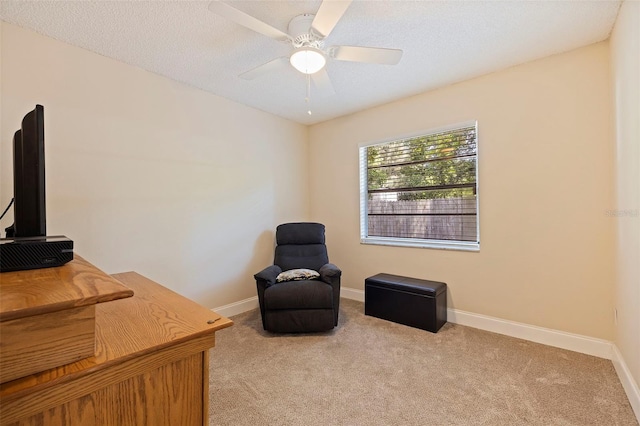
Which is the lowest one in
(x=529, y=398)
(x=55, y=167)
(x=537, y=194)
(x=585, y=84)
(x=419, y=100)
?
(x=529, y=398)

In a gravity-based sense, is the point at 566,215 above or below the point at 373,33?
below

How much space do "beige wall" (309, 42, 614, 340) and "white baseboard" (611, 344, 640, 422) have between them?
186 mm

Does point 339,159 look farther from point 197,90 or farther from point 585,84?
point 585,84

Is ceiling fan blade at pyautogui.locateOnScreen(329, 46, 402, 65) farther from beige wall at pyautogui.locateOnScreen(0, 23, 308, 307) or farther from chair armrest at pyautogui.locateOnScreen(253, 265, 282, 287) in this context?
chair armrest at pyautogui.locateOnScreen(253, 265, 282, 287)

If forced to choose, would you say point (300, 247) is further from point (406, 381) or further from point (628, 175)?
point (628, 175)

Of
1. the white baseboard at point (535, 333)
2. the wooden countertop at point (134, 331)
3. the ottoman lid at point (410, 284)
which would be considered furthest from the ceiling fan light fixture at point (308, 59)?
the white baseboard at point (535, 333)

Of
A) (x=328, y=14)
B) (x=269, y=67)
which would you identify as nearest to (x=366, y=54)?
(x=328, y=14)

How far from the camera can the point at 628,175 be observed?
1791mm

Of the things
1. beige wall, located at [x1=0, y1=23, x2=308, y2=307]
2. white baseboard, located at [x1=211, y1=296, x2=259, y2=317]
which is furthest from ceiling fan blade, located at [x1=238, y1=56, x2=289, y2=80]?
white baseboard, located at [x1=211, y1=296, x2=259, y2=317]

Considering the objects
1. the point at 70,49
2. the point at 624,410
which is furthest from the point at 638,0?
the point at 70,49

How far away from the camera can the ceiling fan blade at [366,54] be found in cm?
188

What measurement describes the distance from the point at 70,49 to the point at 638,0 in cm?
371

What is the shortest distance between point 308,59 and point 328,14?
1.22ft

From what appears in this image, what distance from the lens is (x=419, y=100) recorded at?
3219mm
